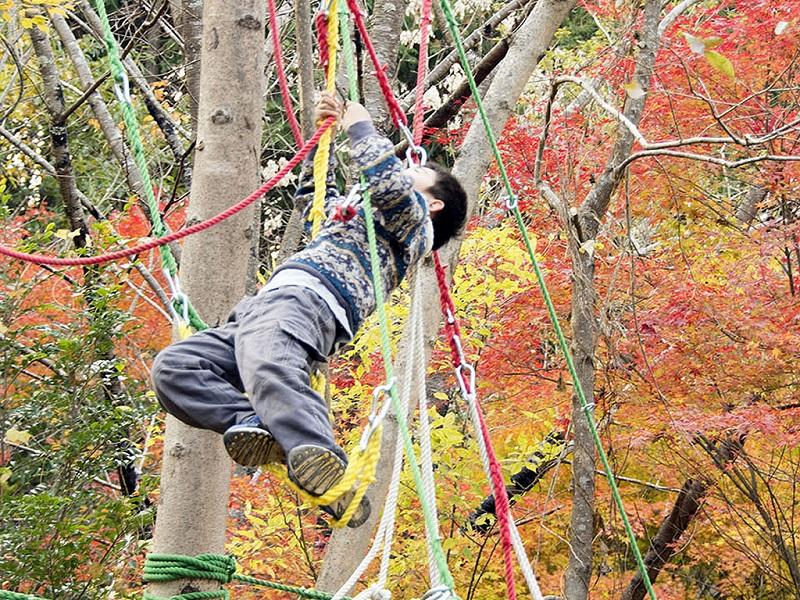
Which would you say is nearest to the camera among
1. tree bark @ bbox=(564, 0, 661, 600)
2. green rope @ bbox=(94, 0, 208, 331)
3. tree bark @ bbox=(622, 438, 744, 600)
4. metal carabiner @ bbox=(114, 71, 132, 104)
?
green rope @ bbox=(94, 0, 208, 331)

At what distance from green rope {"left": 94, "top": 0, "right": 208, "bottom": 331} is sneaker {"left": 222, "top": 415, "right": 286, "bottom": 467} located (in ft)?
1.11

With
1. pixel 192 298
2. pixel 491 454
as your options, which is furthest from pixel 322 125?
pixel 491 454

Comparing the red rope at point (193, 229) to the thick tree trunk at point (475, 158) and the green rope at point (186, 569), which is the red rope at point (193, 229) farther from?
the thick tree trunk at point (475, 158)

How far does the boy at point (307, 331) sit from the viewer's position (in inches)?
79.3

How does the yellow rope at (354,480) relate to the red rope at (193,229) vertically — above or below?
below

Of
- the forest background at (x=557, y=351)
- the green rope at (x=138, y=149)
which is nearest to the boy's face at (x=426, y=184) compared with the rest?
the green rope at (x=138, y=149)

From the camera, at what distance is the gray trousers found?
2023mm

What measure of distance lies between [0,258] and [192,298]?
2.91m

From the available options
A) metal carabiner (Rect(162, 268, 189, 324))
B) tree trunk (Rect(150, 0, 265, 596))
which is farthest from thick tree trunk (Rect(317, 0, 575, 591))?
metal carabiner (Rect(162, 268, 189, 324))

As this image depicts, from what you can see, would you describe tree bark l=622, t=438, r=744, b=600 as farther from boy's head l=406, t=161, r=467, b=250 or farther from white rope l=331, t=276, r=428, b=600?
white rope l=331, t=276, r=428, b=600

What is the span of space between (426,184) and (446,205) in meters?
0.08

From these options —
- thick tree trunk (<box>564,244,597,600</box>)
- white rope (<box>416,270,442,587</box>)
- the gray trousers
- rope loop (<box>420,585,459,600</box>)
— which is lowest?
thick tree trunk (<box>564,244,597,600</box>)

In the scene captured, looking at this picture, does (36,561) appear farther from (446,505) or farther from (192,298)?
(446,505)

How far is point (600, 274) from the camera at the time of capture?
5.16 m
